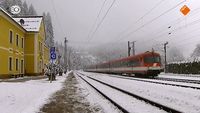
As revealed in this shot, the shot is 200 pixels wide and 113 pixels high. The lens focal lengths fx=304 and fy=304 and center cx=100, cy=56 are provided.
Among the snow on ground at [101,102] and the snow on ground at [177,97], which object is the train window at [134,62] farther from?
the snow on ground at [101,102]

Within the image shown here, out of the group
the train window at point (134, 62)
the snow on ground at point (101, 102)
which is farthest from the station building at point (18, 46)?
the snow on ground at point (101, 102)

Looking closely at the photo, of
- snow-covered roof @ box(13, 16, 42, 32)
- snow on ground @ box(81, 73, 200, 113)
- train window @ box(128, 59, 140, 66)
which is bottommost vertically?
snow on ground @ box(81, 73, 200, 113)

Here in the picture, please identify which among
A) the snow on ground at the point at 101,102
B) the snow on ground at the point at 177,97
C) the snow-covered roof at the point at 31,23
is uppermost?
the snow-covered roof at the point at 31,23

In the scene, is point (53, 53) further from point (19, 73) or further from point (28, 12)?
point (28, 12)

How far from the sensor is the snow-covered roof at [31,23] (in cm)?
4721

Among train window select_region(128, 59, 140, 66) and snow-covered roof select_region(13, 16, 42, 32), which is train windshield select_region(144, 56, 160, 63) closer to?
train window select_region(128, 59, 140, 66)

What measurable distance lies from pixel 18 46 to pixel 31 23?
1015cm

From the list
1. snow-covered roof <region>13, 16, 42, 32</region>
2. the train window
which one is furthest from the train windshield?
snow-covered roof <region>13, 16, 42, 32</region>

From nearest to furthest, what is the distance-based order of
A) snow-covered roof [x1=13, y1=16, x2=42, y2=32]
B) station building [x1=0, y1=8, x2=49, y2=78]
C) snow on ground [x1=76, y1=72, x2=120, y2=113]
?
1. snow on ground [x1=76, y1=72, x2=120, y2=113]
2. station building [x1=0, y1=8, x2=49, y2=78]
3. snow-covered roof [x1=13, y1=16, x2=42, y2=32]

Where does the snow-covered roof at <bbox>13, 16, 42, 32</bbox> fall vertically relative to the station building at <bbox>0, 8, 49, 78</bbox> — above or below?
above

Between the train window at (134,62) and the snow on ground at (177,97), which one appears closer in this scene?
the snow on ground at (177,97)

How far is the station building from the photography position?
31872mm

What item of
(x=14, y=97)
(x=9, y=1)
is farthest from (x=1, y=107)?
(x=9, y=1)

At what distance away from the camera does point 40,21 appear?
49656 millimetres
